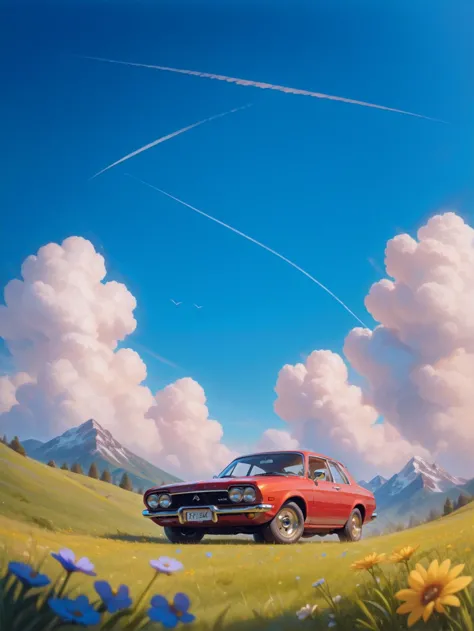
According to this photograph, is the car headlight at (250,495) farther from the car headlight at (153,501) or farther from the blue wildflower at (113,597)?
the blue wildflower at (113,597)

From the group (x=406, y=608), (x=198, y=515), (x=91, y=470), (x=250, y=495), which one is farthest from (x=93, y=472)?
(x=406, y=608)

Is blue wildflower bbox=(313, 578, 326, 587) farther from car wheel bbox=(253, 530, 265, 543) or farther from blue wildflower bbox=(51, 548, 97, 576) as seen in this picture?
car wheel bbox=(253, 530, 265, 543)

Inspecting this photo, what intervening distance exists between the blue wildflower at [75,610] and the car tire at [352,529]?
19.9ft

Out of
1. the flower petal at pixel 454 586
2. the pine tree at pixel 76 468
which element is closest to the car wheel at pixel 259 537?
the pine tree at pixel 76 468

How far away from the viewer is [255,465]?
28.0ft

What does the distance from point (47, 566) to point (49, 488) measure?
8.07ft

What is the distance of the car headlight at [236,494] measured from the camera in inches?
288

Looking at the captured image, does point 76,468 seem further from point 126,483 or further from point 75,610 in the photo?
point 75,610

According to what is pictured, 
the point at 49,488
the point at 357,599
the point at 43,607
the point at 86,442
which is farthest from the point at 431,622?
the point at 86,442

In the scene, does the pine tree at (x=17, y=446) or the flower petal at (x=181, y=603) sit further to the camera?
the pine tree at (x=17, y=446)

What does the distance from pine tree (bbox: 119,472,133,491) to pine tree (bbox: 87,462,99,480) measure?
698 millimetres

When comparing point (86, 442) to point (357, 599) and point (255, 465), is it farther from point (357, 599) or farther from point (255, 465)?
point (357, 599)

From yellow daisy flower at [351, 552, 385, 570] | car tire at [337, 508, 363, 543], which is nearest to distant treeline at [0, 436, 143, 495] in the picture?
car tire at [337, 508, 363, 543]

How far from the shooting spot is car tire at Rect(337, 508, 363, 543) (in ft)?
29.2
